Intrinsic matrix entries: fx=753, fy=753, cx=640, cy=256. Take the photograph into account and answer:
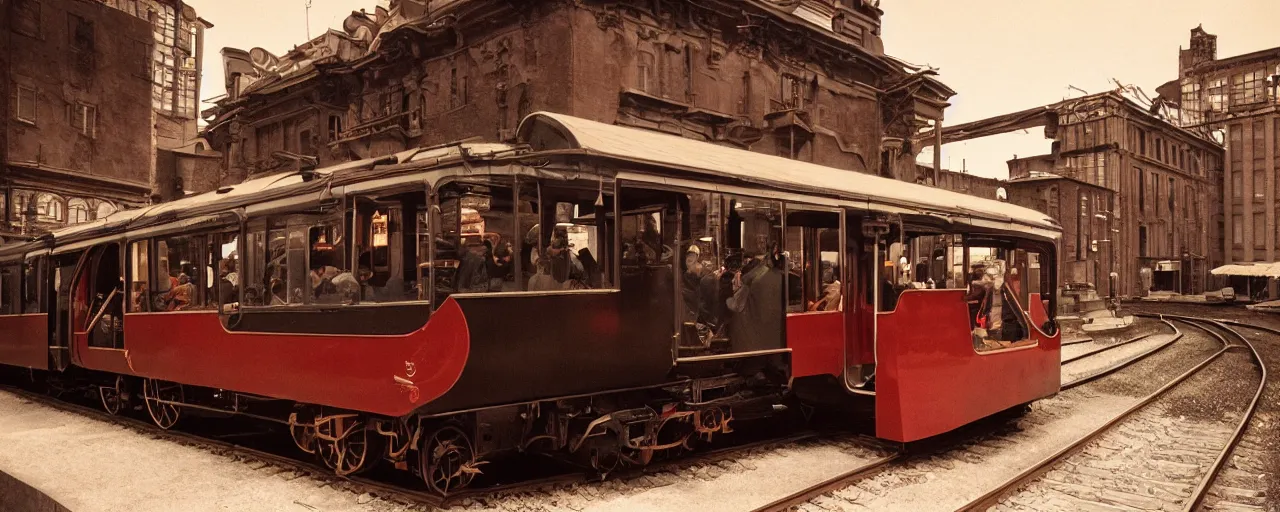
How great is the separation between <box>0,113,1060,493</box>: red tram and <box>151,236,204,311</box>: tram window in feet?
0.14

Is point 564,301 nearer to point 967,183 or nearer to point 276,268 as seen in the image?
point 276,268

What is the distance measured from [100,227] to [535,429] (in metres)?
8.81

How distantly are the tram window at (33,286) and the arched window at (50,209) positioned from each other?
14.4 meters

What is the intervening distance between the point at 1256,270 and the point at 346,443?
173 ft

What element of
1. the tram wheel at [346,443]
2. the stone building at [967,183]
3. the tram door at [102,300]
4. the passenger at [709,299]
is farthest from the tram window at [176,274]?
the stone building at [967,183]

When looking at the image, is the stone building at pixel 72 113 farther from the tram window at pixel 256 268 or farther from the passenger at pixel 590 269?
the passenger at pixel 590 269

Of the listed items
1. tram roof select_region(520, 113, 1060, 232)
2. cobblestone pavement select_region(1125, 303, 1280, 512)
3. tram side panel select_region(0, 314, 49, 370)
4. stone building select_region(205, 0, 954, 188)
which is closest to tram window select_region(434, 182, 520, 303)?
tram roof select_region(520, 113, 1060, 232)

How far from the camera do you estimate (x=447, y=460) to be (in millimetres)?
7062

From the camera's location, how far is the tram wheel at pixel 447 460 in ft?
22.3

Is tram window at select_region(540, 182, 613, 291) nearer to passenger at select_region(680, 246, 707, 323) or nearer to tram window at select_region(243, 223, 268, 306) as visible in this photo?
passenger at select_region(680, 246, 707, 323)

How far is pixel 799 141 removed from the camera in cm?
2267

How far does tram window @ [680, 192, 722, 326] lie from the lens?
25.5 ft

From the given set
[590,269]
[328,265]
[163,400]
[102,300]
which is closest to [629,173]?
[590,269]

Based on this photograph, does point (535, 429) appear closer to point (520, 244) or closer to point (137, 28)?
point (520, 244)
